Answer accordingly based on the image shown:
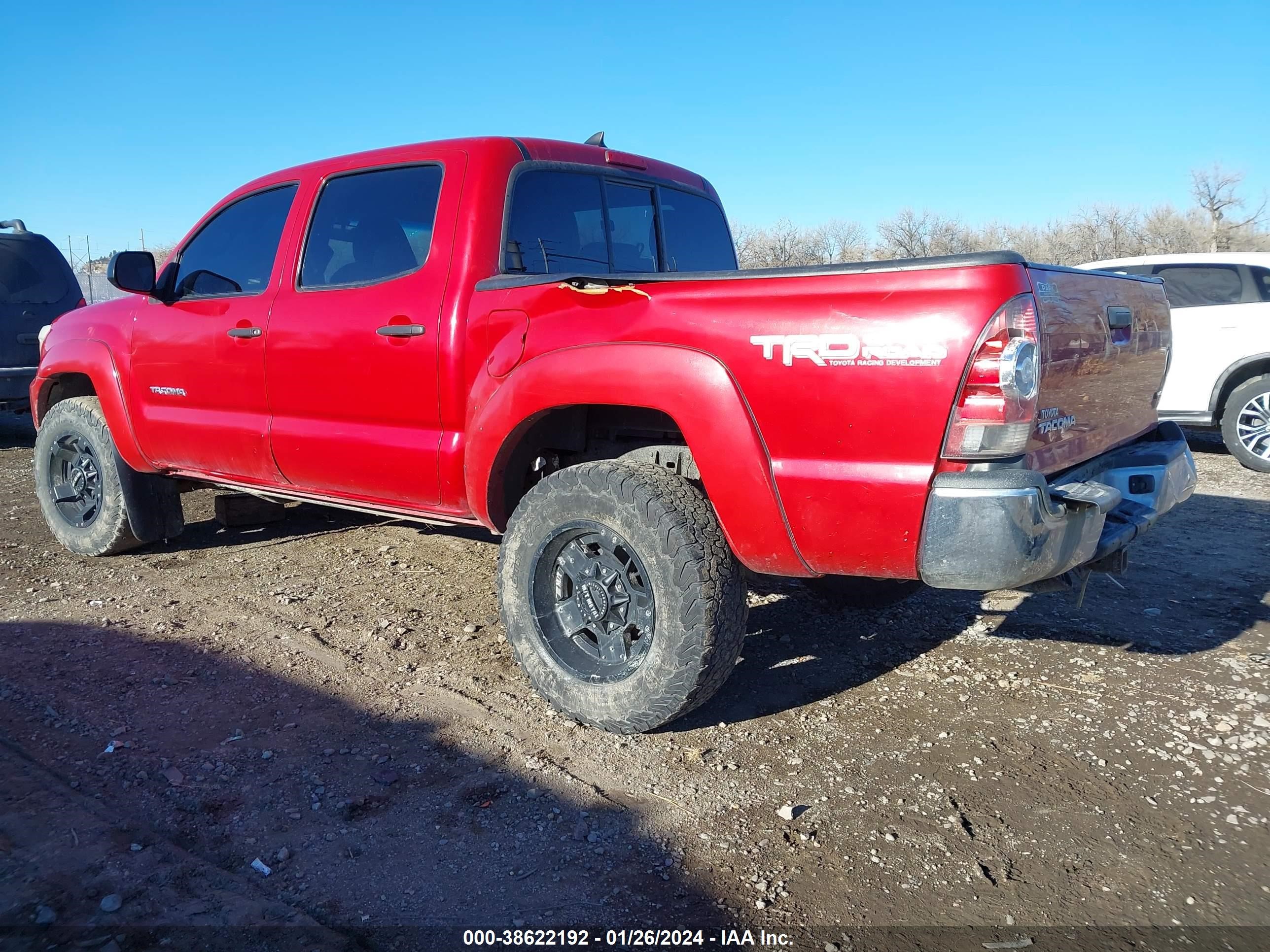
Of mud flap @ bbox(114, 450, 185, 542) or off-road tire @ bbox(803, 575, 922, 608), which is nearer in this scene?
off-road tire @ bbox(803, 575, 922, 608)

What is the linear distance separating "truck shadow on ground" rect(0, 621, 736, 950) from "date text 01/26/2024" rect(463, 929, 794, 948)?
0.02m

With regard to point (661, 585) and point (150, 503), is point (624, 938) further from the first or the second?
point (150, 503)

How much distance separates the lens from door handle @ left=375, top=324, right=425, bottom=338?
3.56 metres

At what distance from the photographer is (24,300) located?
9.52 m

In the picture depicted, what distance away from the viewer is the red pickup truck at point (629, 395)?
8.30 feet

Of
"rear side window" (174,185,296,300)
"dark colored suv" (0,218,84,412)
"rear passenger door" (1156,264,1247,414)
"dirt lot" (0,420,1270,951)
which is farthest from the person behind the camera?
"dark colored suv" (0,218,84,412)

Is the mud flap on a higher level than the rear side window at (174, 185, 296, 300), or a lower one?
lower

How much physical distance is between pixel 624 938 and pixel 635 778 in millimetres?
753

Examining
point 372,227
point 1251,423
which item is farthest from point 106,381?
point 1251,423

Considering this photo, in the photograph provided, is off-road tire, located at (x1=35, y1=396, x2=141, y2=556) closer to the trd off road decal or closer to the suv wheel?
the trd off road decal

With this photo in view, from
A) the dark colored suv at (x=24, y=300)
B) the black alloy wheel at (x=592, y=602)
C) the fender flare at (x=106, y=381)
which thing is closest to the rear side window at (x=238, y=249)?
the fender flare at (x=106, y=381)

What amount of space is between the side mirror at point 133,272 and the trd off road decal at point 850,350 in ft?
11.1

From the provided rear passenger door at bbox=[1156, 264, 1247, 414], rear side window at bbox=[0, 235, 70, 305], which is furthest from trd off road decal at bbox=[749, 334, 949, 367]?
rear side window at bbox=[0, 235, 70, 305]

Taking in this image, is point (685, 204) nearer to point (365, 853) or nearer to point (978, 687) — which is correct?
point (978, 687)
